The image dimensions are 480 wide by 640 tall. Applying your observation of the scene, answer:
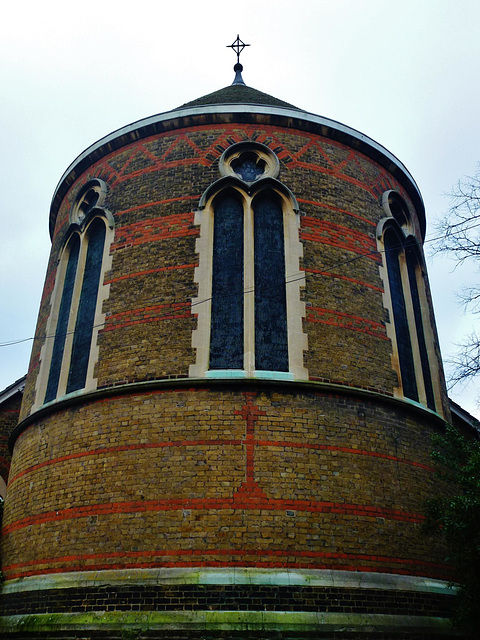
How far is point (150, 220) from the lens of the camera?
1158cm

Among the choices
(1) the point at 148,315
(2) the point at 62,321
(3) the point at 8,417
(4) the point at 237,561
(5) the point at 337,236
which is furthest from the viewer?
(3) the point at 8,417

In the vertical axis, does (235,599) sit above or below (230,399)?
below

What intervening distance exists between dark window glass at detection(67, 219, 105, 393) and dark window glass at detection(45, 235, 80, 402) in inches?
13.1

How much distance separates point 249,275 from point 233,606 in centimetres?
521

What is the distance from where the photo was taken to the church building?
27.8 feet

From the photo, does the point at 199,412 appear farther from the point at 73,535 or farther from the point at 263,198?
the point at 263,198

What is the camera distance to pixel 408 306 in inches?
488

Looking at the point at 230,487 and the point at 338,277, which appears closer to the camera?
the point at 230,487

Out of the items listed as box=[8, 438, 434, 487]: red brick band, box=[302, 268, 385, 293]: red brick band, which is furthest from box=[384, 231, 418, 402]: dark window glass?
box=[8, 438, 434, 487]: red brick band

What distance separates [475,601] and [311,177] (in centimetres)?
765

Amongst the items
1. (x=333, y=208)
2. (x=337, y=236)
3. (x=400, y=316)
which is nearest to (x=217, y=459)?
(x=337, y=236)

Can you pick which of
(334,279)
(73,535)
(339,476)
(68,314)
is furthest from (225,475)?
(68,314)

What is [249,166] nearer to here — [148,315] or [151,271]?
[151,271]

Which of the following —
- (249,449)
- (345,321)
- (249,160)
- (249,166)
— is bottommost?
(249,449)
